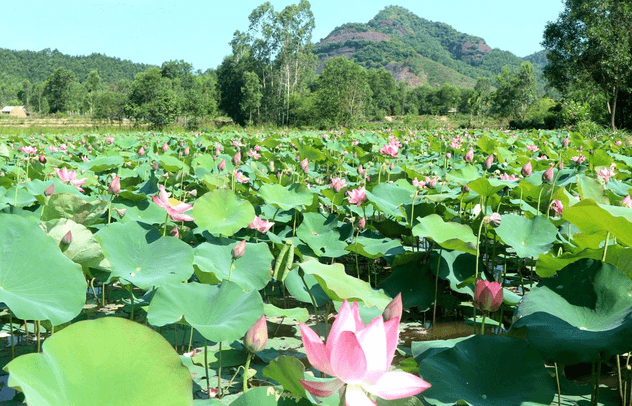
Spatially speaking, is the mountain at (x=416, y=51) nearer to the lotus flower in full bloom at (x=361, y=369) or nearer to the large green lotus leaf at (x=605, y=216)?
the large green lotus leaf at (x=605, y=216)

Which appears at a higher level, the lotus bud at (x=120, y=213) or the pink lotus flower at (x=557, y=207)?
the pink lotus flower at (x=557, y=207)

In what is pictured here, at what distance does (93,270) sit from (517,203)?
199 centimetres

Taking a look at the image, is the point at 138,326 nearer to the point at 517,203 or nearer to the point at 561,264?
the point at 561,264

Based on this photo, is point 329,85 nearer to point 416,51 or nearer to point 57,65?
point 57,65

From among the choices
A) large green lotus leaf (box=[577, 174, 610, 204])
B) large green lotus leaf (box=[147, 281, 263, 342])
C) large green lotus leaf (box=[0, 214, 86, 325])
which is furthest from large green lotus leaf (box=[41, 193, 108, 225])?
large green lotus leaf (box=[577, 174, 610, 204])

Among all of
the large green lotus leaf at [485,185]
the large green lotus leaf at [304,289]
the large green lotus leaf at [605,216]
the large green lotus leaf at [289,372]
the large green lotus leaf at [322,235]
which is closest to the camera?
the large green lotus leaf at [289,372]

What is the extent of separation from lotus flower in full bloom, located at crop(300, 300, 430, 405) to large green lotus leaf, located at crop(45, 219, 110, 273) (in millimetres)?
1016

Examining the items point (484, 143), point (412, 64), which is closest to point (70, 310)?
point (484, 143)

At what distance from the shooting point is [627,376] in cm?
116

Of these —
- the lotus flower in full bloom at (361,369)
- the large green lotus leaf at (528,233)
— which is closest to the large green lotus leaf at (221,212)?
the large green lotus leaf at (528,233)

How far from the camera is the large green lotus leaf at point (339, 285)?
108cm

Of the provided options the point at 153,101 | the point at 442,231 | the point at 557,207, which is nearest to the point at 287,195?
the point at 442,231

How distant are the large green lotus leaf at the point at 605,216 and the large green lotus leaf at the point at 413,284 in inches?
35.7

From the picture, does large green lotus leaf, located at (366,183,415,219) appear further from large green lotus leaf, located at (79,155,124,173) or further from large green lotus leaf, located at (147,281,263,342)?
large green lotus leaf, located at (79,155,124,173)
